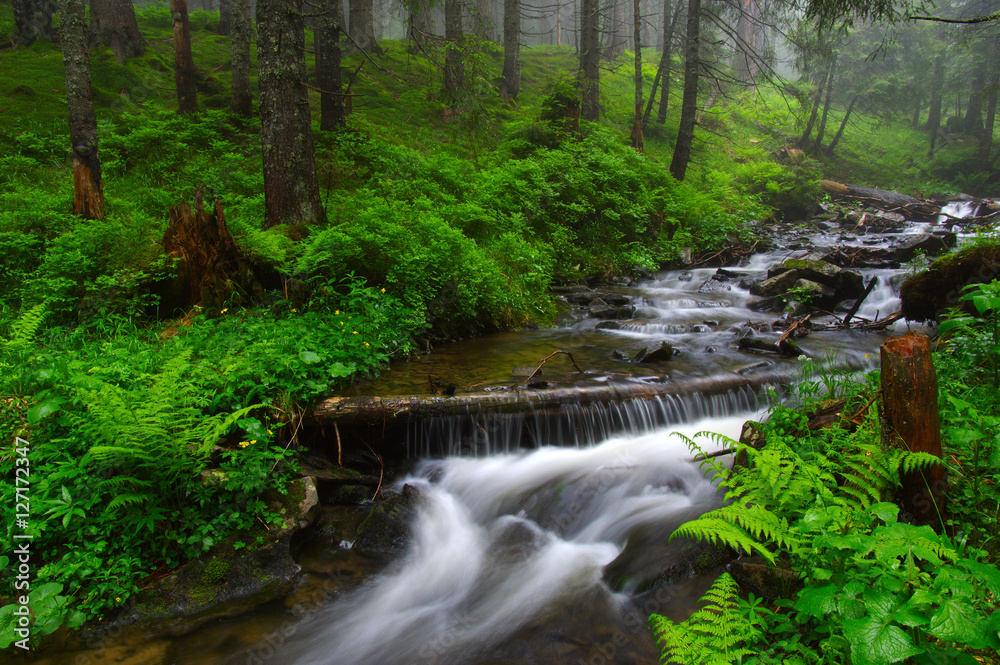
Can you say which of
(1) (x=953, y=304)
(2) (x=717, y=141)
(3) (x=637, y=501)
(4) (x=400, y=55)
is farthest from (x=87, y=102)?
(2) (x=717, y=141)

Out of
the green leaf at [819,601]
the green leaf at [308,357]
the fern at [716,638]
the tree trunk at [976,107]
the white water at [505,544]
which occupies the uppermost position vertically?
the tree trunk at [976,107]

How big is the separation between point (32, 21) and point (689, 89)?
741 inches

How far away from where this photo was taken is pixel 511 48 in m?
20.0

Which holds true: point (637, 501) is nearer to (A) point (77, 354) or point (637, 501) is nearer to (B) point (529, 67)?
(A) point (77, 354)

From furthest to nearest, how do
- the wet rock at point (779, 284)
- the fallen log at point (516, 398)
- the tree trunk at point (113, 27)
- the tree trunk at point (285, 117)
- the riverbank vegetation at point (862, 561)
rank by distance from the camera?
the tree trunk at point (113, 27) < the wet rock at point (779, 284) < the tree trunk at point (285, 117) < the fallen log at point (516, 398) < the riverbank vegetation at point (862, 561)

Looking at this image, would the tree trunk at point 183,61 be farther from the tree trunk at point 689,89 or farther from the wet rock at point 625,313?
the tree trunk at point 689,89

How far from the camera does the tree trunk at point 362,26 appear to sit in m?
18.9

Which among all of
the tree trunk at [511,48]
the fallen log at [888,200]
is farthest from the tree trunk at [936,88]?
the tree trunk at [511,48]

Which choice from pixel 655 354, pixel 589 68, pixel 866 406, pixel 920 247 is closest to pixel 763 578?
pixel 866 406

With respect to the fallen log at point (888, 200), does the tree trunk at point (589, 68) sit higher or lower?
higher

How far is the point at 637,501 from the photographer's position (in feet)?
15.8

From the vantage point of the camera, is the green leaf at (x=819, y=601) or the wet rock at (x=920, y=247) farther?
the wet rock at (x=920, y=247)

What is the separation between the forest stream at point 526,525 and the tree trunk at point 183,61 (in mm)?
10395

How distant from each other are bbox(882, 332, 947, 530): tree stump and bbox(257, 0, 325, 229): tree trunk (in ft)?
23.2
